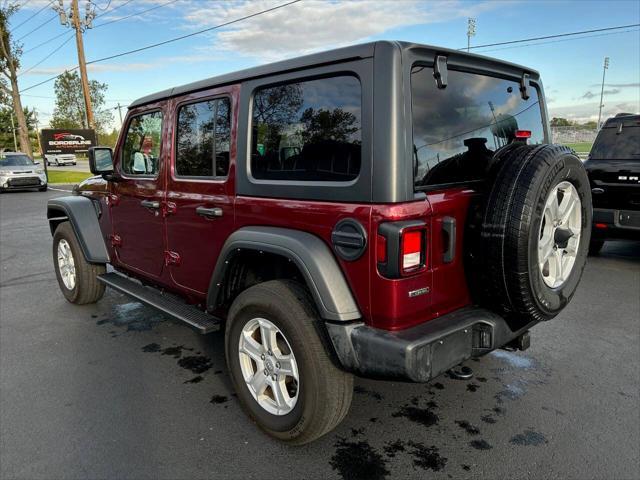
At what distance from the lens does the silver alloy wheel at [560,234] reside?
8.32ft

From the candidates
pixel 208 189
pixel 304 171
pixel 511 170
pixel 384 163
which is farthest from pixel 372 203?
pixel 208 189

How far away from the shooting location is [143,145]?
388 centimetres

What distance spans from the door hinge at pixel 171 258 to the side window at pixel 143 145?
2.04ft

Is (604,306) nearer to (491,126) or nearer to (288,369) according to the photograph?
(491,126)

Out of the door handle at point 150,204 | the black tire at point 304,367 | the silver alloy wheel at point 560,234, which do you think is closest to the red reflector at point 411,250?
the black tire at point 304,367

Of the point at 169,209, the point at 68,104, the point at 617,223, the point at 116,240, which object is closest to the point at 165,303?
the point at 169,209

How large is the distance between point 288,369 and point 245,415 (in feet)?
2.06

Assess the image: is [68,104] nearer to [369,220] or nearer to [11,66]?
[11,66]

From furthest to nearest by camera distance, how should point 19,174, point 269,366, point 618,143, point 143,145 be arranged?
point 19,174 → point 618,143 → point 143,145 → point 269,366

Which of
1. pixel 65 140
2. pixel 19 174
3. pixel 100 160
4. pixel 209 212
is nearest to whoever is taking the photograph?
pixel 209 212

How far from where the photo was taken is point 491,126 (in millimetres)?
2791

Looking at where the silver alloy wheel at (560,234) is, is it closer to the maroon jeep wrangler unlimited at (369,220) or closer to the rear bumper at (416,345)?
the maroon jeep wrangler unlimited at (369,220)

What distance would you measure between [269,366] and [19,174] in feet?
67.1

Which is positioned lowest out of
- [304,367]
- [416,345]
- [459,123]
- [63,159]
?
[304,367]
